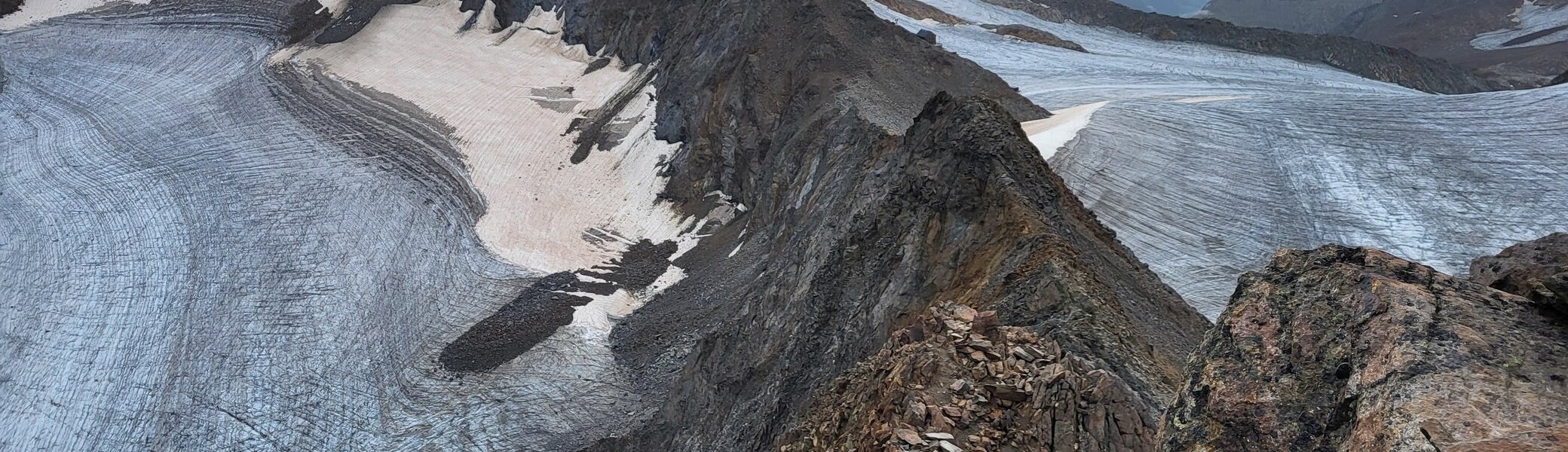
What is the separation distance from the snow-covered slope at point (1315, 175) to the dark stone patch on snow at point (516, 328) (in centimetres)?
1488

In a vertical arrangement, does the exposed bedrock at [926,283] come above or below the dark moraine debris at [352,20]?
above

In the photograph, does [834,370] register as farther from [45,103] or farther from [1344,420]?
[45,103]

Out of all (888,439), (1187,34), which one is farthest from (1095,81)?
(888,439)

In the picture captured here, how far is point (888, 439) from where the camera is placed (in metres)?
8.92

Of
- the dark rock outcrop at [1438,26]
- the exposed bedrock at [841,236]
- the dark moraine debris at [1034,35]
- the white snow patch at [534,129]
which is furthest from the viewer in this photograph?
the dark rock outcrop at [1438,26]

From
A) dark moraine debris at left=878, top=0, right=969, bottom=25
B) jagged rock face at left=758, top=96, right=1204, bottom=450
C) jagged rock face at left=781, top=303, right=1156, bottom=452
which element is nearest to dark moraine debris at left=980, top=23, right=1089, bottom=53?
dark moraine debris at left=878, top=0, right=969, bottom=25

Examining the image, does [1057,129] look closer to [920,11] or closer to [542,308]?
[542,308]

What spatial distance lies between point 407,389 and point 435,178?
13.4 metres

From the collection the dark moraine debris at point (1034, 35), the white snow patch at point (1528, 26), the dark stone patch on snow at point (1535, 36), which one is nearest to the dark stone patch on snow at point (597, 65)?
the dark moraine debris at point (1034, 35)

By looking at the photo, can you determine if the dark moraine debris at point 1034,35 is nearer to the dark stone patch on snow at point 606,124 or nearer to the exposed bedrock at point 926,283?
the dark stone patch on snow at point 606,124

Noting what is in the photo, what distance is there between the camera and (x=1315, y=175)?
2600 centimetres

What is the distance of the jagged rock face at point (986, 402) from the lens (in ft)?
28.9

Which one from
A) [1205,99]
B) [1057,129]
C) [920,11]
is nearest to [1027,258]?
[1057,129]

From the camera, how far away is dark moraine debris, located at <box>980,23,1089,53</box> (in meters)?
50.3
